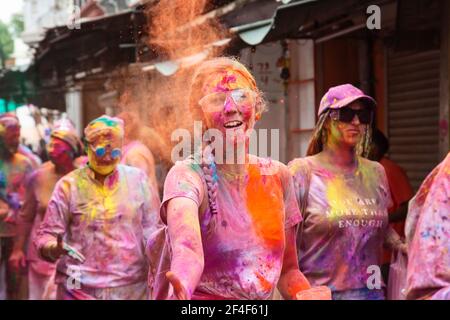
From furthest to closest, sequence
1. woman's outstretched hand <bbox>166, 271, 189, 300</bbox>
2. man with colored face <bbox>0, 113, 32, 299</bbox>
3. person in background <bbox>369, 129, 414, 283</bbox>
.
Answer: man with colored face <bbox>0, 113, 32, 299</bbox> < person in background <bbox>369, 129, 414, 283</bbox> < woman's outstretched hand <bbox>166, 271, 189, 300</bbox>

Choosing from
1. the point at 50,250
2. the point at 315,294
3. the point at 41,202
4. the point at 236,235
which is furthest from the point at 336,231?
the point at 41,202

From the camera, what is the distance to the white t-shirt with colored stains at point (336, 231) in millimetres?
4543

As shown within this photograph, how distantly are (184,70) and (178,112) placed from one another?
7.4 inches

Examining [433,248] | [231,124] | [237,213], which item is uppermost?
[231,124]

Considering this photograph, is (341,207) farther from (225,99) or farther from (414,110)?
(414,110)

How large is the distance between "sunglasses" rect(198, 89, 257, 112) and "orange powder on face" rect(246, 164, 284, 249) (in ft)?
0.82

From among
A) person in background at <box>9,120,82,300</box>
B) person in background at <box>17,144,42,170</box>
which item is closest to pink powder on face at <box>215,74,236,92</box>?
person in background at <box>9,120,82,300</box>

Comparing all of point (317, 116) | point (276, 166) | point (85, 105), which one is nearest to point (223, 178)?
point (276, 166)

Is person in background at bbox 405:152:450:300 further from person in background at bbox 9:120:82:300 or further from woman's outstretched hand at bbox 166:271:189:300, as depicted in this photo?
person in background at bbox 9:120:82:300

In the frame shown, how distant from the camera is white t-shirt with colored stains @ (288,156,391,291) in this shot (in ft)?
14.9

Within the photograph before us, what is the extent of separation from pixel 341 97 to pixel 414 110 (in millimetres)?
2226

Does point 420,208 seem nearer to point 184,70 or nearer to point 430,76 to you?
point 184,70

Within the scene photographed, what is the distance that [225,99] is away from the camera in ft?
12.8

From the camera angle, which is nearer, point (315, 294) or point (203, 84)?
point (203, 84)
